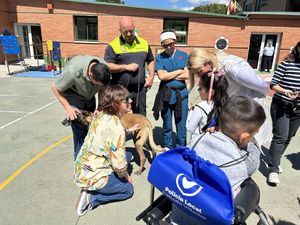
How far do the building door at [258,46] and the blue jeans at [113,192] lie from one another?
16.7 metres

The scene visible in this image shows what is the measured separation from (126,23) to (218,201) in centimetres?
308

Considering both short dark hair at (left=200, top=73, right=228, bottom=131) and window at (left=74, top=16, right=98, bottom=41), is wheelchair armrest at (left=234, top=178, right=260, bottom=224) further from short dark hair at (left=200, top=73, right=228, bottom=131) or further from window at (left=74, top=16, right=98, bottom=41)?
window at (left=74, top=16, right=98, bottom=41)

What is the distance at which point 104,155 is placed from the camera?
3068mm

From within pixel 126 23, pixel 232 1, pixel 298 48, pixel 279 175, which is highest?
pixel 232 1

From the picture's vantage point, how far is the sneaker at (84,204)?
3027 millimetres

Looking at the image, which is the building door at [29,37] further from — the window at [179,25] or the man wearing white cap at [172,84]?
the man wearing white cap at [172,84]

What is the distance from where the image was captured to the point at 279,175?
4.00 metres

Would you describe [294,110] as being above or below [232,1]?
below

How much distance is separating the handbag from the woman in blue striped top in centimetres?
252

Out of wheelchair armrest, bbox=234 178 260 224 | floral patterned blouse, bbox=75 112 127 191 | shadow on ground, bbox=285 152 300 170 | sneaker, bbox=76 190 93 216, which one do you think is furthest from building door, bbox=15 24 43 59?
wheelchair armrest, bbox=234 178 260 224

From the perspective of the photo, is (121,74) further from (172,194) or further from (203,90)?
(172,194)

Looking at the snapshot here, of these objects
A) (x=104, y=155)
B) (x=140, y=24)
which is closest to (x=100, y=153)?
(x=104, y=155)

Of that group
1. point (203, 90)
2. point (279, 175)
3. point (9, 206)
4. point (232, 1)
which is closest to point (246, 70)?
point (203, 90)

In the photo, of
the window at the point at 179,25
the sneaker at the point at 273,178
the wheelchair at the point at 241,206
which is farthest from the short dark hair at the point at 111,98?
the window at the point at 179,25
